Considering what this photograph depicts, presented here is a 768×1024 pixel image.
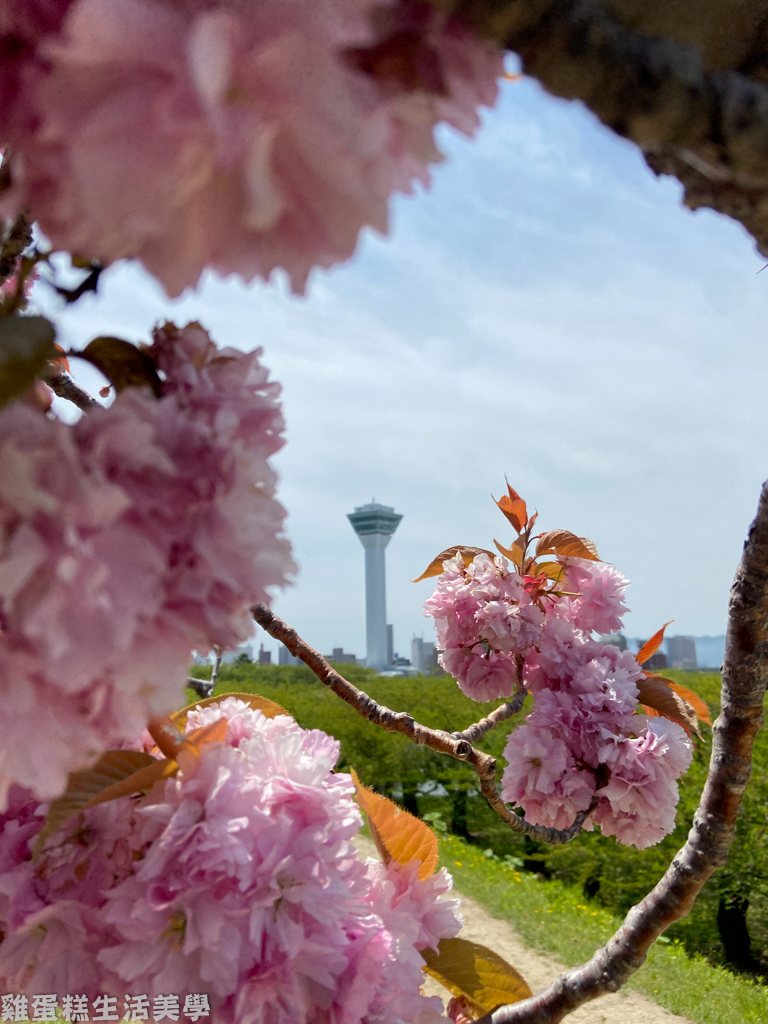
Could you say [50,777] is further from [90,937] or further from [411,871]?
[411,871]

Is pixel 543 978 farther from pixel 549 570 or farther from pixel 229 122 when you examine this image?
pixel 229 122

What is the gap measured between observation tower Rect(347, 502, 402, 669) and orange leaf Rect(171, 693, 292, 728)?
112ft

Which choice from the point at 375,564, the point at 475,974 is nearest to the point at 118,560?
the point at 475,974

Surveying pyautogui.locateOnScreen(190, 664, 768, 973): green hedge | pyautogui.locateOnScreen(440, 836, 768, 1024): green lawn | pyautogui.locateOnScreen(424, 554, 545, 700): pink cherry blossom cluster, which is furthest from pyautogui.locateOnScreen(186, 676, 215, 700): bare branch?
pyautogui.locateOnScreen(190, 664, 768, 973): green hedge

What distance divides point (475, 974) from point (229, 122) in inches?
30.4

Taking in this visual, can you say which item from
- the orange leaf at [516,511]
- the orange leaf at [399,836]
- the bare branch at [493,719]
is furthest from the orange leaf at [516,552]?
the orange leaf at [399,836]

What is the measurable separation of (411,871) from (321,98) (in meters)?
0.66

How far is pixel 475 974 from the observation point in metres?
0.71

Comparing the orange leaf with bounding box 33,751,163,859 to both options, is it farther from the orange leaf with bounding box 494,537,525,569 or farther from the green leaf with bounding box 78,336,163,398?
the orange leaf with bounding box 494,537,525,569

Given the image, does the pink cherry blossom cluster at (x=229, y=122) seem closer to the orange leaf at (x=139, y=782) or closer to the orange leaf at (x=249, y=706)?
the orange leaf at (x=139, y=782)

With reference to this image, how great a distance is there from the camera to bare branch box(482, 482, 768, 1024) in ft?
2.78

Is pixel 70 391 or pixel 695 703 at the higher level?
pixel 70 391

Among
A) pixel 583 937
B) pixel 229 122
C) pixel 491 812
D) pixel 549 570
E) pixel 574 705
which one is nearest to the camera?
pixel 229 122

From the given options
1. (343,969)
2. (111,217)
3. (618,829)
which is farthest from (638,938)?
(111,217)
